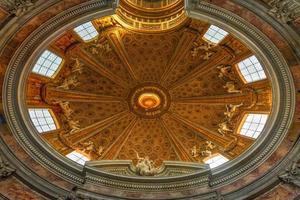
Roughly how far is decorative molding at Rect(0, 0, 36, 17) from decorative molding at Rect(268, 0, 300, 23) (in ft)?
34.3

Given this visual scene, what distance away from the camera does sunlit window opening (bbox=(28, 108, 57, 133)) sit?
25578 mm

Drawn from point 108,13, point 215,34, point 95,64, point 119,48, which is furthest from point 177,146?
point 108,13

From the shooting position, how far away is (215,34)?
26.7 m

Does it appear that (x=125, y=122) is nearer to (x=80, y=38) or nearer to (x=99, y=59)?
(x=99, y=59)

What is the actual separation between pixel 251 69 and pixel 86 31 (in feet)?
31.1

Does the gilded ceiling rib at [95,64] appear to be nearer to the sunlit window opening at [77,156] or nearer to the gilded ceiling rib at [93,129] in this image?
the gilded ceiling rib at [93,129]

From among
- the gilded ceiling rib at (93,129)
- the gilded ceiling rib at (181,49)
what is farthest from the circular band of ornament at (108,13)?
the gilded ceiling rib at (93,129)

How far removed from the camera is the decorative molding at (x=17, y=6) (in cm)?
1998

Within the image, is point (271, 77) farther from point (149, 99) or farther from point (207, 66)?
point (149, 99)

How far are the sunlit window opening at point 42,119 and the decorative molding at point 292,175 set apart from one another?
12.9m

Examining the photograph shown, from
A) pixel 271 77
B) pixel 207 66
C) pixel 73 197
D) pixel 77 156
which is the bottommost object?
pixel 73 197

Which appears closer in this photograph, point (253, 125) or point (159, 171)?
point (159, 171)

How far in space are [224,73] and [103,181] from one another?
36.3ft

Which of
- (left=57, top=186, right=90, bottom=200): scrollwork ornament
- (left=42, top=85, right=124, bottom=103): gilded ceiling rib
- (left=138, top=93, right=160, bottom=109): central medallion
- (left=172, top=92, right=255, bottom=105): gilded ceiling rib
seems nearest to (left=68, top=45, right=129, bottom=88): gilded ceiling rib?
A: (left=42, top=85, right=124, bottom=103): gilded ceiling rib
